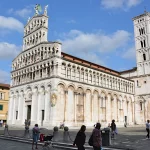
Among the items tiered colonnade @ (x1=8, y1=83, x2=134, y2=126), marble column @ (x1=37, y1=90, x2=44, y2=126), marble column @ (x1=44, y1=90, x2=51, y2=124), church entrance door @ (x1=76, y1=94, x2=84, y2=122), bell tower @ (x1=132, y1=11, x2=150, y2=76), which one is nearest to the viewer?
marble column @ (x1=44, y1=90, x2=51, y2=124)

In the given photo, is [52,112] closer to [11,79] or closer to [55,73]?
[55,73]

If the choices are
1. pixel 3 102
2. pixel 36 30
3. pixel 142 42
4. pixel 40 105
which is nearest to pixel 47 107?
pixel 40 105

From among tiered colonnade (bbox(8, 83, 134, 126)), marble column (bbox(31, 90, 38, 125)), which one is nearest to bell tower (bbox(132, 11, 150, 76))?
tiered colonnade (bbox(8, 83, 134, 126))

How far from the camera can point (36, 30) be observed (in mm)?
38125

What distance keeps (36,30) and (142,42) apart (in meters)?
28.7

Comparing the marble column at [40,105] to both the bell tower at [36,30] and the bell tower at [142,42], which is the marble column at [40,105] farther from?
the bell tower at [142,42]

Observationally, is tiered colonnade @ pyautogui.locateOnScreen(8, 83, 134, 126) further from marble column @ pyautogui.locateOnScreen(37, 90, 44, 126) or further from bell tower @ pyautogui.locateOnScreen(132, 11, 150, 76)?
bell tower @ pyautogui.locateOnScreen(132, 11, 150, 76)

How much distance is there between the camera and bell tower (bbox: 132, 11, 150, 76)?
48.8 metres

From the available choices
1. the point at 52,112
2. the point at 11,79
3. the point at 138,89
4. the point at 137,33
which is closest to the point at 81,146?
the point at 52,112

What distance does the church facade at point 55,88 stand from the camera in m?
31.6

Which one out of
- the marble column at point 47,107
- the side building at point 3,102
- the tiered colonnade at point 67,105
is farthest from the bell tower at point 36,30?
the side building at point 3,102

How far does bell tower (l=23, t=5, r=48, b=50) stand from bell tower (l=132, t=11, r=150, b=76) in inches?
1045

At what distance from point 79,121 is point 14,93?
15.3 metres

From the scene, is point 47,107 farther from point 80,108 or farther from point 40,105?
point 80,108
